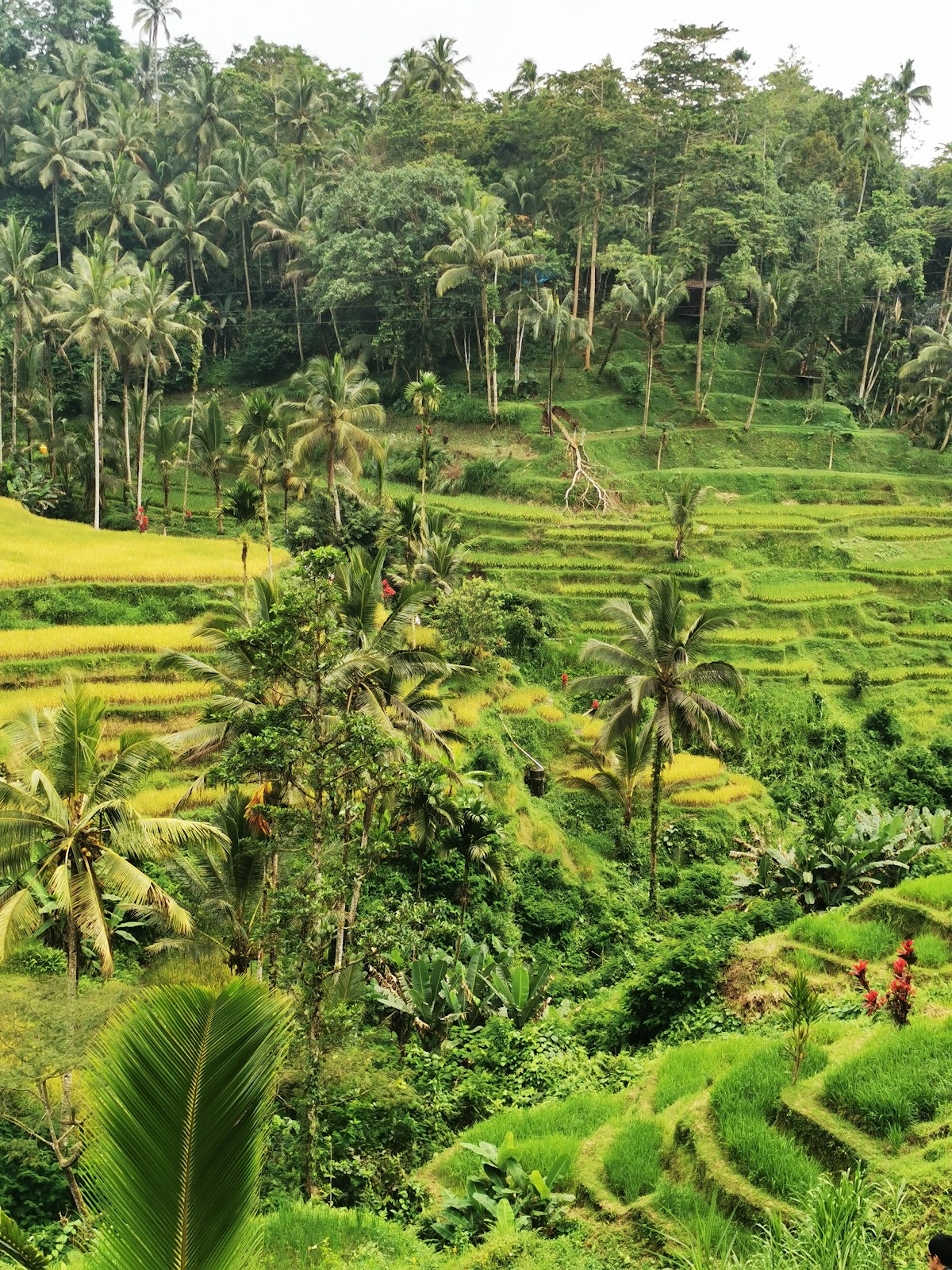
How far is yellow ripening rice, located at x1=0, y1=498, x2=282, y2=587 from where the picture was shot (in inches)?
1030

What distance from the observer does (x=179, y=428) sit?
42062mm

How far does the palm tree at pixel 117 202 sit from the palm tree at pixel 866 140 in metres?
38.3

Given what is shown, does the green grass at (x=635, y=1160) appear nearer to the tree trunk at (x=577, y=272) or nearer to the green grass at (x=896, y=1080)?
the green grass at (x=896, y=1080)

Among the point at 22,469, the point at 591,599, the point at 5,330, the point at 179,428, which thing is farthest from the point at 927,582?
the point at 5,330

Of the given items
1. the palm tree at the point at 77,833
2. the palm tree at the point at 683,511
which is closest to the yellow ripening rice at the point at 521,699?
the palm tree at the point at 683,511

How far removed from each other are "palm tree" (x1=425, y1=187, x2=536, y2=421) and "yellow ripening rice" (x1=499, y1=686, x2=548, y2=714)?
67.6ft

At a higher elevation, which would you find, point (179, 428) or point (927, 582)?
point (179, 428)

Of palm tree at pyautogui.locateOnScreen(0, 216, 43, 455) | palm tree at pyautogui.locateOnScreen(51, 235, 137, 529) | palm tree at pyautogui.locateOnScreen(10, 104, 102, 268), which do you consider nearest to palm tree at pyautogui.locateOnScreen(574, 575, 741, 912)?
palm tree at pyautogui.locateOnScreen(51, 235, 137, 529)

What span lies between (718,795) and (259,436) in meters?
16.5

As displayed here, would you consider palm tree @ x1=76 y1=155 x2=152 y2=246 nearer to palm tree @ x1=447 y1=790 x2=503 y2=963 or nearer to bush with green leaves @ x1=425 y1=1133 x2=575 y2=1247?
palm tree @ x1=447 y1=790 x2=503 y2=963

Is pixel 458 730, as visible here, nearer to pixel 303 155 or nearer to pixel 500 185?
pixel 500 185

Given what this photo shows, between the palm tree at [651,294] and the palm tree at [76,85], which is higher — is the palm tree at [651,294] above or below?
below

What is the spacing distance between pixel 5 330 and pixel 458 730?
32.8 metres

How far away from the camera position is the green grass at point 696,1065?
33.4ft
